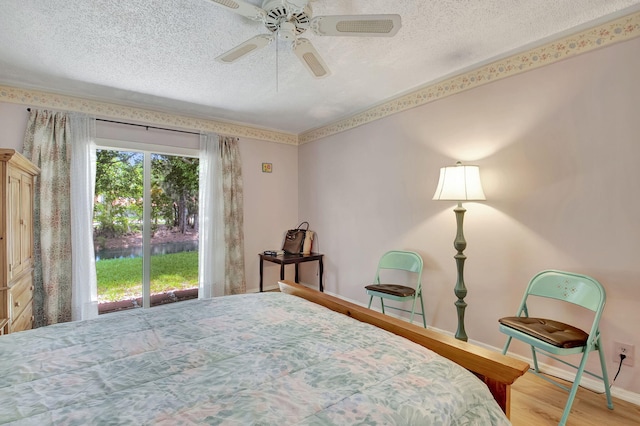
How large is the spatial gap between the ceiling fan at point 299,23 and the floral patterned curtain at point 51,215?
2202 millimetres

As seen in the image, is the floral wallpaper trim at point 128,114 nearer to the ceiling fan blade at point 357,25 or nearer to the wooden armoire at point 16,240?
the wooden armoire at point 16,240

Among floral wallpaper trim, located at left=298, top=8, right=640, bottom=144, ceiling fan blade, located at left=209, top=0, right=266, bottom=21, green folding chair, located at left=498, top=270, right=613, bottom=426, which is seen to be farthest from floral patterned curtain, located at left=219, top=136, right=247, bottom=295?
green folding chair, located at left=498, top=270, right=613, bottom=426

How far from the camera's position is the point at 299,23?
1.66 m

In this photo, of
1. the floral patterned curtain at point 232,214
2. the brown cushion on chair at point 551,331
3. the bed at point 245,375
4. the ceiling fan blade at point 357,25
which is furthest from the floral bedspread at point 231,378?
the floral patterned curtain at point 232,214

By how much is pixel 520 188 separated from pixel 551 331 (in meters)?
1.00

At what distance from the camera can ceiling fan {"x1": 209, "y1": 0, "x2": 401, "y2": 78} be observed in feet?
4.65

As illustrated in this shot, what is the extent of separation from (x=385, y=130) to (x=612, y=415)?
270 centimetres

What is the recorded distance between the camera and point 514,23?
1.89m

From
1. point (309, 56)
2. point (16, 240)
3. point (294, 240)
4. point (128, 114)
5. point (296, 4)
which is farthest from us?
point (294, 240)

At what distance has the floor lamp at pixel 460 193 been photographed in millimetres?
2271

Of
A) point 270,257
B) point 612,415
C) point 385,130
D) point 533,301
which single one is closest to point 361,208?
point 385,130

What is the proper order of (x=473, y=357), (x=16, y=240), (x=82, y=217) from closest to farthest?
(x=473, y=357) → (x=16, y=240) → (x=82, y=217)

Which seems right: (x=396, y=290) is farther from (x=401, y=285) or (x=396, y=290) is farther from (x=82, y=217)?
(x=82, y=217)

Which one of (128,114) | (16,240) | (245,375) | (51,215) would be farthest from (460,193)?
(51,215)
